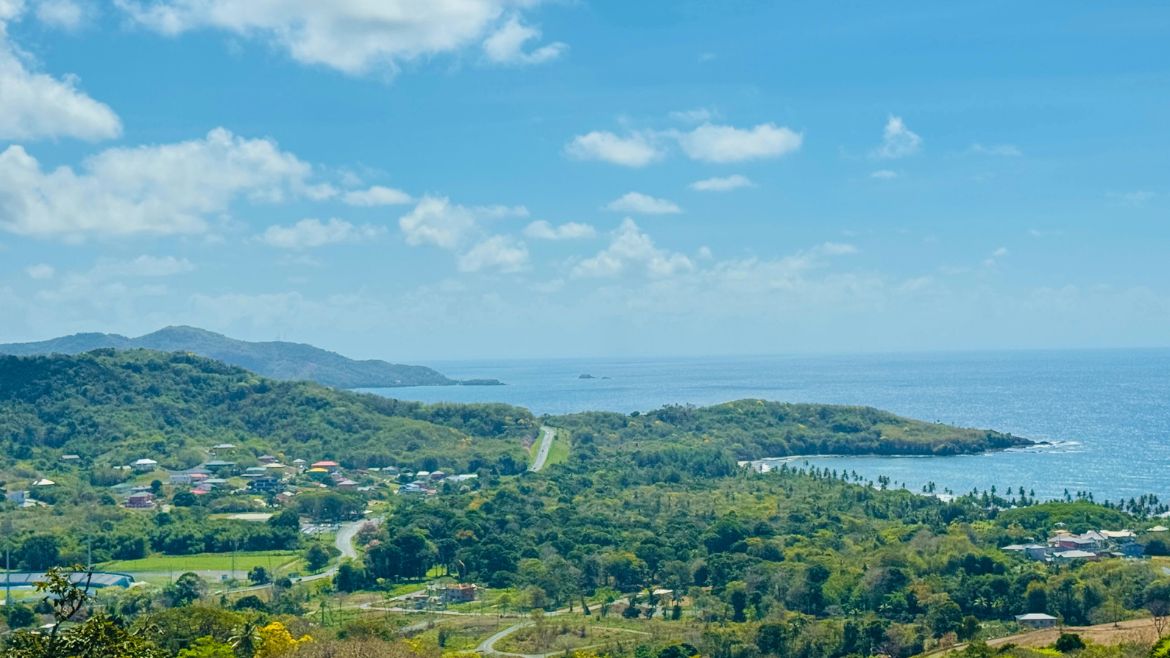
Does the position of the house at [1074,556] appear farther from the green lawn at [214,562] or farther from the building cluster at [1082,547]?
the green lawn at [214,562]

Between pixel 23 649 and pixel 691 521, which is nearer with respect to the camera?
pixel 23 649

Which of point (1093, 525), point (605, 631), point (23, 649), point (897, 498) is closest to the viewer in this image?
point (23, 649)

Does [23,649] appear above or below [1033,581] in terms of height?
above

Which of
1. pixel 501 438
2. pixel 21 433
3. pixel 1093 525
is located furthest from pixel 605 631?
pixel 21 433

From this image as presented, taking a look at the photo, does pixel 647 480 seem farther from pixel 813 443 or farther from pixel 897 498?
pixel 813 443

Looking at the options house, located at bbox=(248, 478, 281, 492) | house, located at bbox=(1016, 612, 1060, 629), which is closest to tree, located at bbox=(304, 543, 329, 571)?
house, located at bbox=(248, 478, 281, 492)

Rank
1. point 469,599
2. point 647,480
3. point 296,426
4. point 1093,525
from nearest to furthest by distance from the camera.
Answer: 1. point 469,599
2. point 1093,525
3. point 647,480
4. point 296,426
